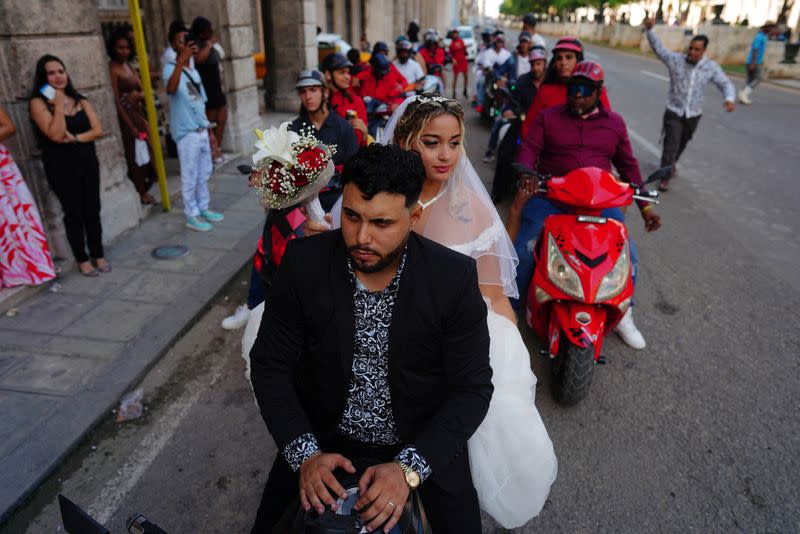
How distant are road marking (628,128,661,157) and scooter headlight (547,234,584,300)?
7555mm

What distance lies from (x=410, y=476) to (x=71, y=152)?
4.48 metres

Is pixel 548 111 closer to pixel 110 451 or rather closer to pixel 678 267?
pixel 678 267

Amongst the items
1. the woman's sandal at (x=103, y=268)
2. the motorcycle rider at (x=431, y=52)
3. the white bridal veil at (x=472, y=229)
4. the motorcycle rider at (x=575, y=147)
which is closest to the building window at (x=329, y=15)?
the motorcycle rider at (x=431, y=52)

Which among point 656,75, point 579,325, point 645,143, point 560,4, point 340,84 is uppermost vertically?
point 560,4

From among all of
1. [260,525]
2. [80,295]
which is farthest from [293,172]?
[80,295]

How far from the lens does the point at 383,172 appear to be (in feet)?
5.99

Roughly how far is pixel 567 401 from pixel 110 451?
2738 millimetres

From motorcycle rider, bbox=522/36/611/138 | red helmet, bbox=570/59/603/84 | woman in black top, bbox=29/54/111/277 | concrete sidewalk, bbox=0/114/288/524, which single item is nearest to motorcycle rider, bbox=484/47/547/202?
motorcycle rider, bbox=522/36/611/138

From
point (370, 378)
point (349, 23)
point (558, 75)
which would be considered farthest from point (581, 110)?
point (349, 23)

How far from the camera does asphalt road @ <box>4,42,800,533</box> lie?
9.48 feet

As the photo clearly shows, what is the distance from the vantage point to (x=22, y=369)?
3.87 meters

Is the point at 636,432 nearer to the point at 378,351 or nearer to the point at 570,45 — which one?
the point at 378,351

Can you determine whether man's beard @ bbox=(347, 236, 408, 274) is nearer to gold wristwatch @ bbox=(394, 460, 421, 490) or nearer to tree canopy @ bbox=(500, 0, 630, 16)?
gold wristwatch @ bbox=(394, 460, 421, 490)

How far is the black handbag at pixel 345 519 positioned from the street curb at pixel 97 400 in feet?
6.14
